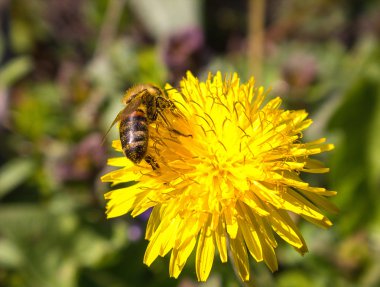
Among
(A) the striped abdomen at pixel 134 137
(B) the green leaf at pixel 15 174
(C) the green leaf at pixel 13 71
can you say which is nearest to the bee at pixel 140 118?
(A) the striped abdomen at pixel 134 137

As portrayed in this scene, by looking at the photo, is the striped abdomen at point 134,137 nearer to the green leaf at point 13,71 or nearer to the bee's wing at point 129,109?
the bee's wing at point 129,109

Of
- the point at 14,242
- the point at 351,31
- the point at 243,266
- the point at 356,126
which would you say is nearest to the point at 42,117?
the point at 14,242

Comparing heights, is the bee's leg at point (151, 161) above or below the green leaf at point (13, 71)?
below

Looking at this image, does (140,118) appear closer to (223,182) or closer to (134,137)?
(134,137)

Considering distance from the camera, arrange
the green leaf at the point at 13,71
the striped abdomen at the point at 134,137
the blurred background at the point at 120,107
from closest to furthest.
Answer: the striped abdomen at the point at 134,137, the blurred background at the point at 120,107, the green leaf at the point at 13,71

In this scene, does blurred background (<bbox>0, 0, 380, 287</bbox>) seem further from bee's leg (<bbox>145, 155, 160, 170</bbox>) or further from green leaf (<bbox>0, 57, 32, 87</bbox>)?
bee's leg (<bbox>145, 155, 160, 170</bbox>)

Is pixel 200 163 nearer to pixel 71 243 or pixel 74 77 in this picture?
pixel 71 243

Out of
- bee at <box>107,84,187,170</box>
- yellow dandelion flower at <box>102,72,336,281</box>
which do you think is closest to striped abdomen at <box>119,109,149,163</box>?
bee at <box>107,84,187,170</box>

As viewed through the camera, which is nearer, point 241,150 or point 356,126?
point 241,150
